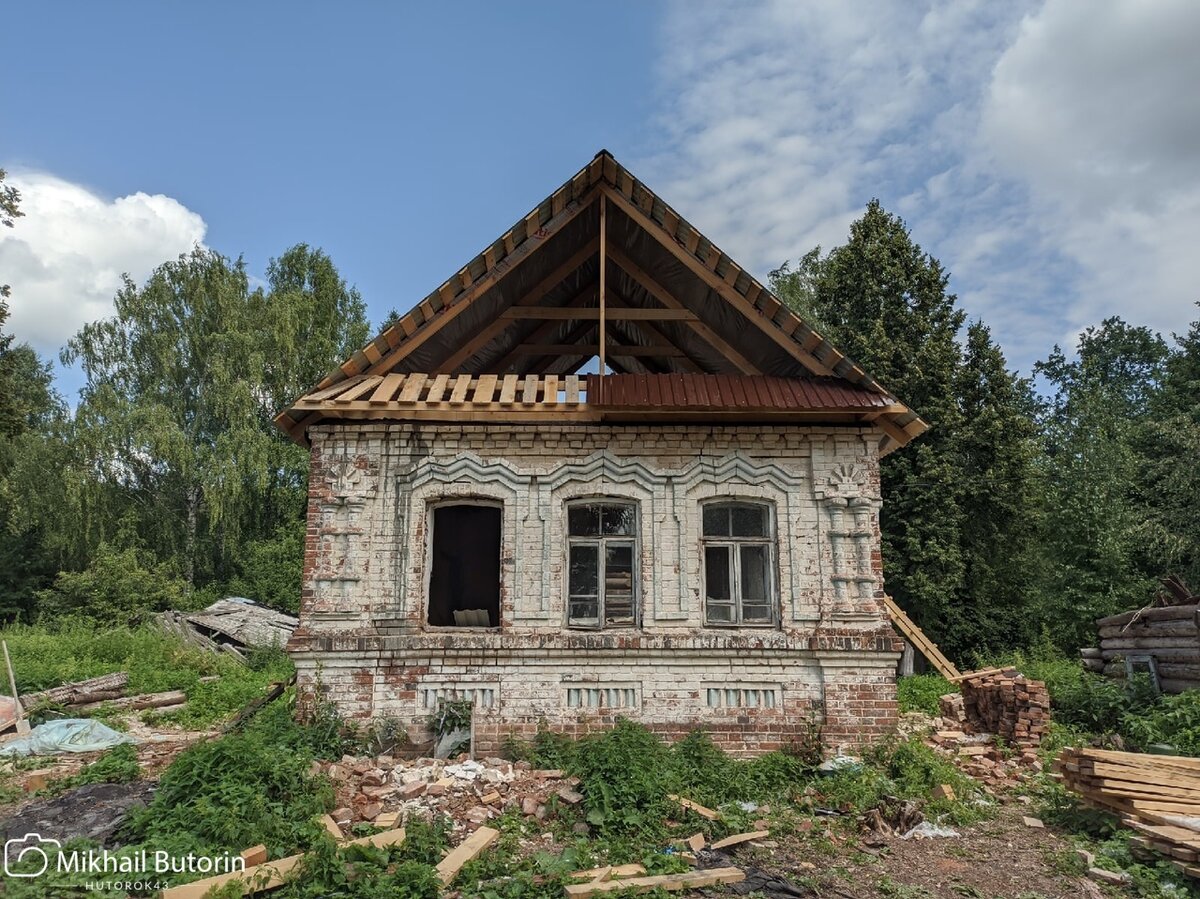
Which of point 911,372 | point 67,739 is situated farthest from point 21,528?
point 911,372

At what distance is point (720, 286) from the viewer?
8.98 meters

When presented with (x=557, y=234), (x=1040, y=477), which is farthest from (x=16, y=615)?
(x=1040, y=477)

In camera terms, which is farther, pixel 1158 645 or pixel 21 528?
pixel 21 528

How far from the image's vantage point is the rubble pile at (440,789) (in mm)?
6625

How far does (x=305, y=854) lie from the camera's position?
5566mm

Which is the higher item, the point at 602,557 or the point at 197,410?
the point at 197,410

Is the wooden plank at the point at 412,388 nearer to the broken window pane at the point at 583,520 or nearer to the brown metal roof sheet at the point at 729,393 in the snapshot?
the brown metal roof sheet at the point at 729,393

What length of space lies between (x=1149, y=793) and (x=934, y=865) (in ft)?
7.03

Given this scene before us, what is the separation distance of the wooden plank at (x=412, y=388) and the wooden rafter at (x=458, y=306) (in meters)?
0.30

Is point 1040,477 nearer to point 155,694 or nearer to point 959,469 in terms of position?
point 959,469

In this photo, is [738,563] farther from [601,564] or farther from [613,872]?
[613,872]

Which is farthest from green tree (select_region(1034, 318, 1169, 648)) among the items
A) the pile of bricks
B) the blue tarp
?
the blue tarp

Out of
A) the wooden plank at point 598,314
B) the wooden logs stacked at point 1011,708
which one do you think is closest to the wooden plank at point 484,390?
the wooden plank at point 598,314

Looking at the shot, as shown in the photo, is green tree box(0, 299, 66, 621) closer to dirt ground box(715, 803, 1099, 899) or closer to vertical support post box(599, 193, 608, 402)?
vertical support post box(599, 193, 608, 402)
